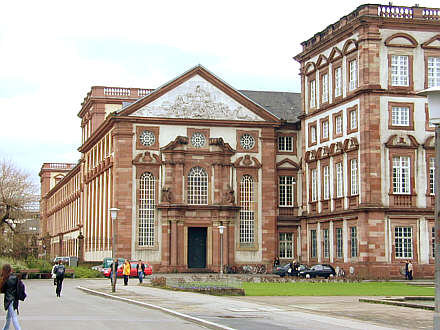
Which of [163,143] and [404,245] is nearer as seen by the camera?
[404,245]

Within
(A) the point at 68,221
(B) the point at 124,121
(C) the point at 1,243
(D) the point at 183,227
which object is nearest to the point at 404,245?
(D) the point at 183,227

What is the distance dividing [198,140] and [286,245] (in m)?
12.3

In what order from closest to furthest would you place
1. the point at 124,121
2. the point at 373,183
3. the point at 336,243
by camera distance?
1. the point at 373,183
2. the point at 336,243
3. the point at 124,121

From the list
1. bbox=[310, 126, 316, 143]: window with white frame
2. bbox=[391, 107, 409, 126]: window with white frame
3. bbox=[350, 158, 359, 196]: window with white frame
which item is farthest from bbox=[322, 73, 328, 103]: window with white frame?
bbox=[391, 107, 409, 126]: window with white frame

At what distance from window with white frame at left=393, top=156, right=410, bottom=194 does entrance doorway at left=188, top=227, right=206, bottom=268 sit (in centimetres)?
1861

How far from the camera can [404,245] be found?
190ft

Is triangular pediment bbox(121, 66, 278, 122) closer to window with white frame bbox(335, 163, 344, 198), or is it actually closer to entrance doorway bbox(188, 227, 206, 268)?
entrance doorway bbox(188, 227, 206, 268)

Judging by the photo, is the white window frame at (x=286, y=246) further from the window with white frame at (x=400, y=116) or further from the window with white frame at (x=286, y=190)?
the window with white frame at (x=400, y=116)

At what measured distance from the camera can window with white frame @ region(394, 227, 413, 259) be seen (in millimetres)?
57625

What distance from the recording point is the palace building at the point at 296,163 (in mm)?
58188

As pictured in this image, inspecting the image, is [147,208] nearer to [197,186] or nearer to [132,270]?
[197,186]

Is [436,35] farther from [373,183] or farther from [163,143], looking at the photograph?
[163,143]

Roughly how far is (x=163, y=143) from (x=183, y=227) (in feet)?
23.9

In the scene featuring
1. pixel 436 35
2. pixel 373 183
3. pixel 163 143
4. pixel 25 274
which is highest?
pixel 436 35
